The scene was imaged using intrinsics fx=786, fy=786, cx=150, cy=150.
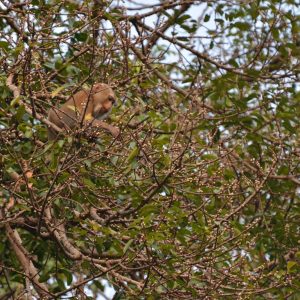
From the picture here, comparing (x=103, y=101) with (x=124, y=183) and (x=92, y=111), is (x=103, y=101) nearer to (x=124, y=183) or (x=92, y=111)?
(x=92, y=111)

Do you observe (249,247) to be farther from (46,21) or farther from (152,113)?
(46,21)

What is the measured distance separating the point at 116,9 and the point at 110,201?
1841mm

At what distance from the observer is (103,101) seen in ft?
19.9

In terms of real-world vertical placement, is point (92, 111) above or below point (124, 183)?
above

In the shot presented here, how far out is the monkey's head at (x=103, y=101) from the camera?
5.60 metres

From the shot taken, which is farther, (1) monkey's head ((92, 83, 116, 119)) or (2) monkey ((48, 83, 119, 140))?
(1) monkey's head ((92, 83, 116, 119))

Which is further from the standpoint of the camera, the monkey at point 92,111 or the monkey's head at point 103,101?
the monkey's head at point 103,101

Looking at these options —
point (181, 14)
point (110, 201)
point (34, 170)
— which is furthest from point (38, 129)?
point (181, 14)

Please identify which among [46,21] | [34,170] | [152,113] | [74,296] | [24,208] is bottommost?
[74,296]

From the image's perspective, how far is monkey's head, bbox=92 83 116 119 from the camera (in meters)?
5.60

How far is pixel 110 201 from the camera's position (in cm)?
552

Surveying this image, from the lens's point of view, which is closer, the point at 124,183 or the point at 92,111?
the point at 124,183

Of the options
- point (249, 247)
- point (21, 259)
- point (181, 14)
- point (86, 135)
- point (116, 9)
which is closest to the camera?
point (86, 135)

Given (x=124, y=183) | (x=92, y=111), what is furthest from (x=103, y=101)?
(x=124, y=183)
